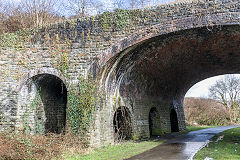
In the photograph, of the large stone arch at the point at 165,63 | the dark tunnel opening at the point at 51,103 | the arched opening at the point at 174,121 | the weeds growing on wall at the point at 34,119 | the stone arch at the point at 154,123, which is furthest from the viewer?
the arched opening at the point at 174,121

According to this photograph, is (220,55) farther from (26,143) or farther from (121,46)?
(26,143)

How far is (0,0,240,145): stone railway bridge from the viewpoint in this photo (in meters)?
9.32

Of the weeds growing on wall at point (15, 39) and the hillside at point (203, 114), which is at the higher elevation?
the weeds growing on wall at point (15, 39)

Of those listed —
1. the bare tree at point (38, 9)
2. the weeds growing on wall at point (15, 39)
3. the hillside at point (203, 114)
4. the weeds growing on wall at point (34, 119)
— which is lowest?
the hillside at point (203, 114)

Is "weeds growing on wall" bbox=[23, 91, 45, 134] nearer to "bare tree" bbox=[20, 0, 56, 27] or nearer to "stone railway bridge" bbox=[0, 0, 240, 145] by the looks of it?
"stone railway bridge" bbox=[0, 0, 240, 145]

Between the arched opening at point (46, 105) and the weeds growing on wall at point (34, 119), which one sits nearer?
the weeds growing on wall at point (34, 119)

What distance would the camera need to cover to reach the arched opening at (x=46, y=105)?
35.0 ft

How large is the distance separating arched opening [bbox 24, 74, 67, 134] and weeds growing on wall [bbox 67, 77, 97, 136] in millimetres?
1031

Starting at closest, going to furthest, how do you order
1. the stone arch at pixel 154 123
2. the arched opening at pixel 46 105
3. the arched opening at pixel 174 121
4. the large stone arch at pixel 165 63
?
the large stone arch at pixel 165 63 < the arched opening at pixel 46 105 < the stone arch at pixel 154 123 < the arched opening at pixel 174 121

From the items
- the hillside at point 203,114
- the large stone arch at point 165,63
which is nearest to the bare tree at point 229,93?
the hillside at point 203,114

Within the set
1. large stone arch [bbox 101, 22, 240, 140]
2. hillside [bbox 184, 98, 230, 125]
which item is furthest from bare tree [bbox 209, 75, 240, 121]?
large stone arch [bbox 101, 22, 240, 140]

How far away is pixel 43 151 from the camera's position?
22.7 ft

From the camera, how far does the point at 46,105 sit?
1138 centimetres

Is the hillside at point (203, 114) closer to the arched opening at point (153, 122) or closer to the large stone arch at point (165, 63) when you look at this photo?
the large stone arch at point (165, 63)
